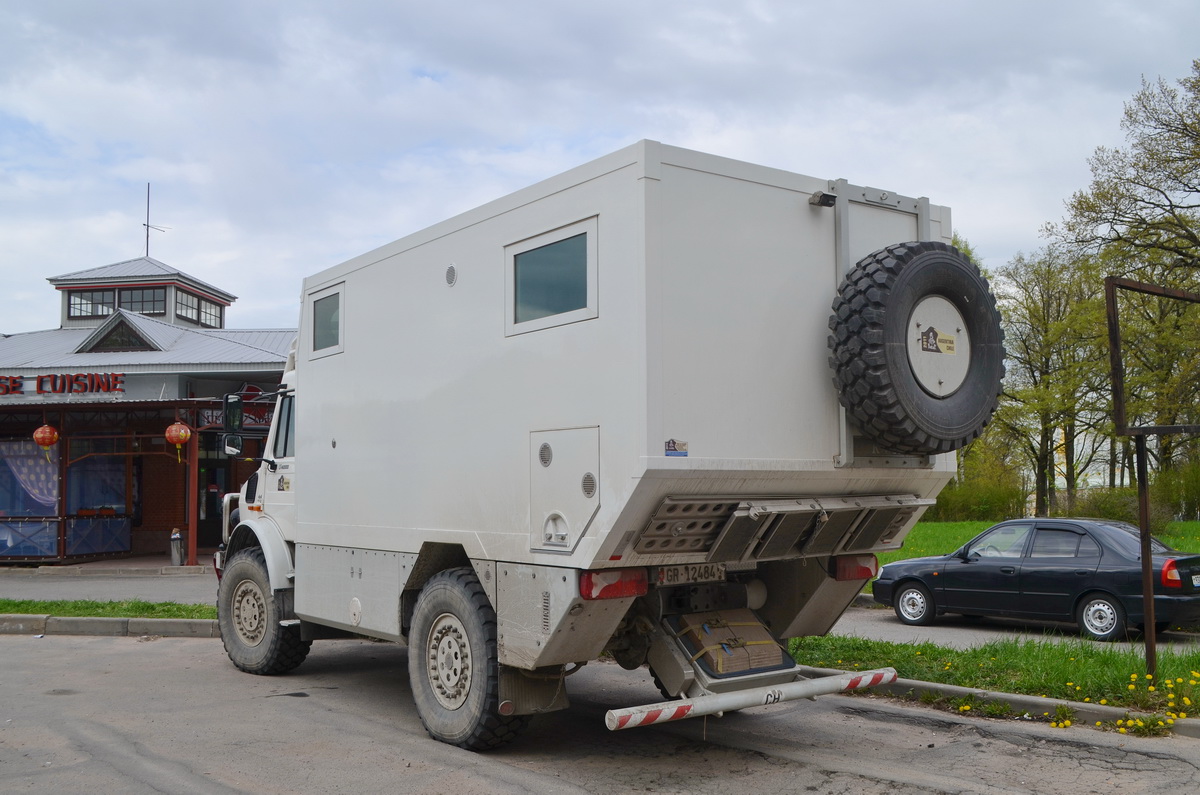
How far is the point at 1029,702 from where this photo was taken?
7352mm

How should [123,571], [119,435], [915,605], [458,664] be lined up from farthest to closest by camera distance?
[119,435], [123,571], [915,605], [458,664]

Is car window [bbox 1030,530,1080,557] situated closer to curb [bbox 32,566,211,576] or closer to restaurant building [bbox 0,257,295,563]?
restaurant building [bbox 0,257,295,563]

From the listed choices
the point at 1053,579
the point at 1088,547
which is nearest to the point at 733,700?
the point at 1053,579

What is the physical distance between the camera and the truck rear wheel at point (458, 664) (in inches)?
253

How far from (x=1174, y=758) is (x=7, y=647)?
1136cm

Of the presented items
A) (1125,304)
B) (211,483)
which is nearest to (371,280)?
(211,483)

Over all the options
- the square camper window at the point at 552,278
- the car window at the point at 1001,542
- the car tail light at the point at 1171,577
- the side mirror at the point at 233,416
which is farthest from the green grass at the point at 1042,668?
the side mirror at the point at 233,416

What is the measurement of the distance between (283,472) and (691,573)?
14.8 ft

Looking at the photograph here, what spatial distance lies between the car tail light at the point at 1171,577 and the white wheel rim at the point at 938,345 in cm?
605

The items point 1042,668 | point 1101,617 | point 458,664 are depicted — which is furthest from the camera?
point 1101,617

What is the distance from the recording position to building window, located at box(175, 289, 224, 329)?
34.3 m

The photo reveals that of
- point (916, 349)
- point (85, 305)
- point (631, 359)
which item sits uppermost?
point (85, 305)

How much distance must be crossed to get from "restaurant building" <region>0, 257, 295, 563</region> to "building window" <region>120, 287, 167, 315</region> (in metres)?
3.93

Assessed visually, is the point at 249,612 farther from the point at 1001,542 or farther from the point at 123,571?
the point at 123,571
